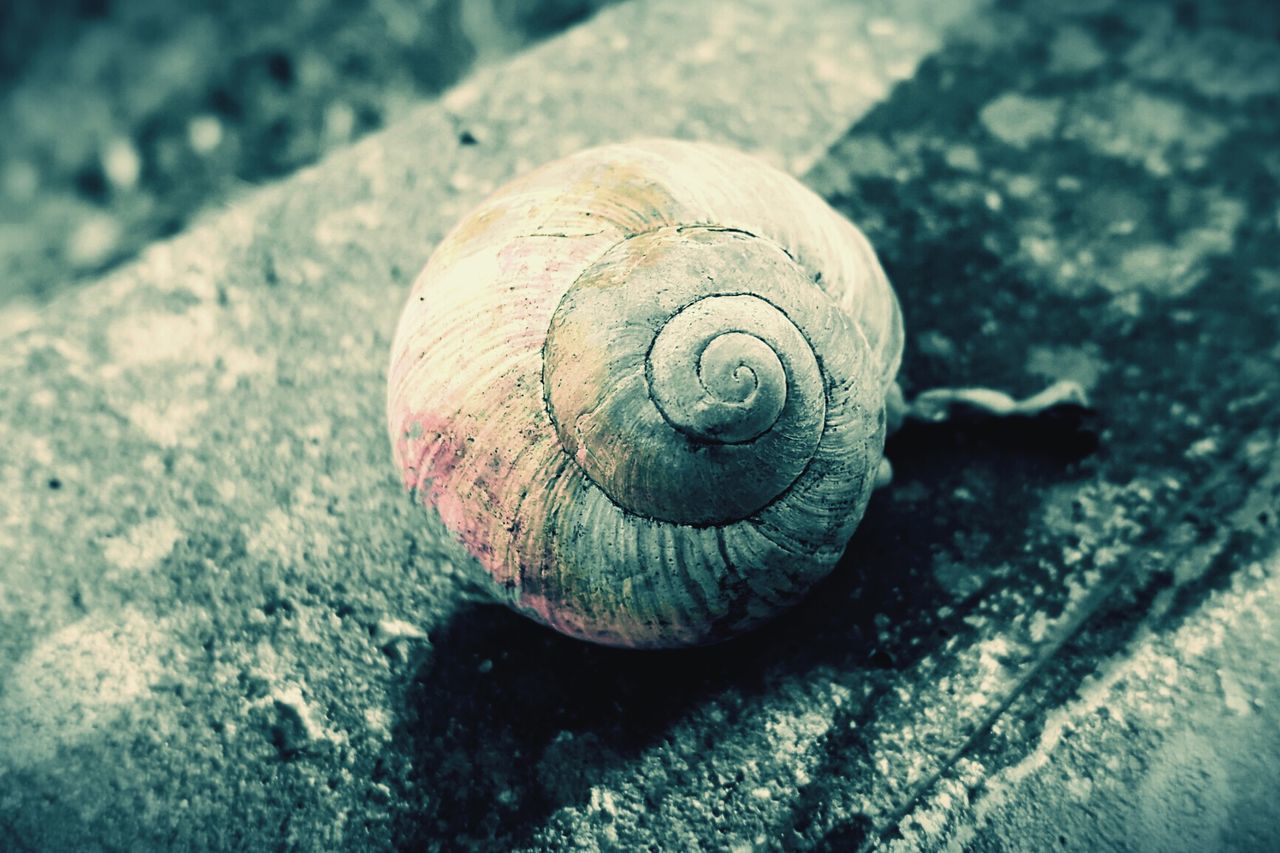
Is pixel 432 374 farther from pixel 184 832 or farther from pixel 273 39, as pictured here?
pixel 273 39

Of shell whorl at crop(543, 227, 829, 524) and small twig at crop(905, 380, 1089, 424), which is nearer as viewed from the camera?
shell whorl at crop(543, 227, 829, 524)

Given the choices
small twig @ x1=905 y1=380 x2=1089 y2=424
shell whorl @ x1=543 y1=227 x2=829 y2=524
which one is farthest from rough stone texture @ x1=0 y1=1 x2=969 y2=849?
small twig @ x1=905 y1=380 x2=1089 y2=424

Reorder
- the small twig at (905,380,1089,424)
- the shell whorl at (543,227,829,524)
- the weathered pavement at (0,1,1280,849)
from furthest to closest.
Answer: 1. the small twig at (905,380,1089,424)
2. the weathered pavement at (0,1,1280,849)
3. the shell whorl at (543,227,829,524)

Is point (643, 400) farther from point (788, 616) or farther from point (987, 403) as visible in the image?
point (987, 403)

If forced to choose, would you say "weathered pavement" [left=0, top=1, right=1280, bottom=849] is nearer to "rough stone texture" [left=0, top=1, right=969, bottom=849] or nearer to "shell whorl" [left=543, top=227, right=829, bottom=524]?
"rough stone texture" [left=0, top=1, right=969, bottom=849]

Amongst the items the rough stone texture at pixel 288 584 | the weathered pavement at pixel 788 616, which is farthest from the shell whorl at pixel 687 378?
the weathered pavement at pixel 788 616

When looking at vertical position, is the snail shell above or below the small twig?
above

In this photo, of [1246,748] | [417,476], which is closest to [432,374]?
[417,476]

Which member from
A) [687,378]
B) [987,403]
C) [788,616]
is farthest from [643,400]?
[987,403]
